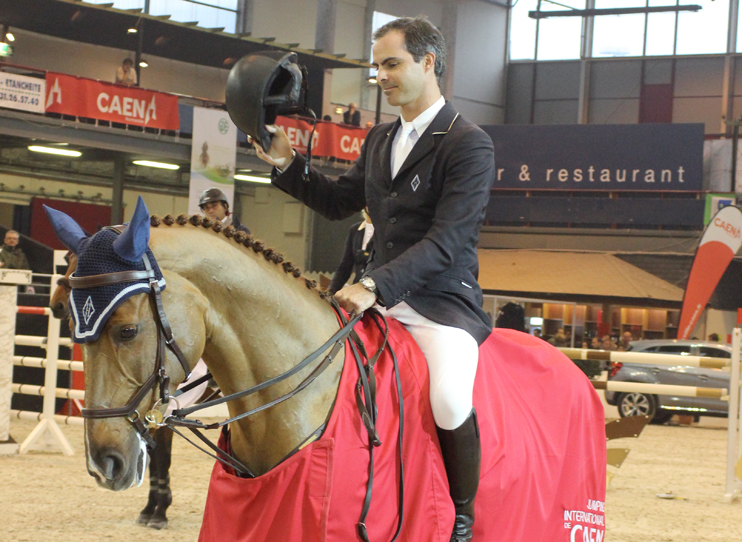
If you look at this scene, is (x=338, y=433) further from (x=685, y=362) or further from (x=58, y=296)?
(x=685, y=362)

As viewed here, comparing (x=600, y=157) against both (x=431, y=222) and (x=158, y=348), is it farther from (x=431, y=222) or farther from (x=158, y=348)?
(x=158, y=348)

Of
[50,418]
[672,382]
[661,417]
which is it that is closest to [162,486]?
[50,418]

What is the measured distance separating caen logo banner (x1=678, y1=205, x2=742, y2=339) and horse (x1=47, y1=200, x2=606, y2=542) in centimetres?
1146

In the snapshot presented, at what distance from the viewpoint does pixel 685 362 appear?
6.01 meters

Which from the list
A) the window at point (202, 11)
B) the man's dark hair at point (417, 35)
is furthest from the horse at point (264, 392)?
the window at point (202, 11)

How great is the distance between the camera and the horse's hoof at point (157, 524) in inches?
173

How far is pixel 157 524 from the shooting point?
4.40m

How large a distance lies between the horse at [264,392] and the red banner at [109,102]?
14.0m

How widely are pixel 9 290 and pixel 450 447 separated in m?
5.19

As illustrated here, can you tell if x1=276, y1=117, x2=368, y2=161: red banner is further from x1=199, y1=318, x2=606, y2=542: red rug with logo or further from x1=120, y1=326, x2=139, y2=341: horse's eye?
x1=120, y1=326, x2=139, y2=341: horse's eye

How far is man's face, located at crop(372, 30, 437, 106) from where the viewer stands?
2182 millimetres

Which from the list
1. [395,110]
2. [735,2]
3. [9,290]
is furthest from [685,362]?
[735,2]

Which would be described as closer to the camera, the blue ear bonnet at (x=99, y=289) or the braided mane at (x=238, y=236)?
the blue ear bonnet at (x=99, y=289)

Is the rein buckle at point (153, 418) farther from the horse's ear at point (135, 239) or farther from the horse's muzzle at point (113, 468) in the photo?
the horse's ear at point (135, 239)
